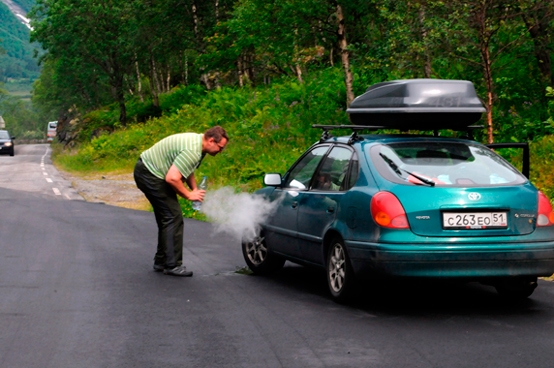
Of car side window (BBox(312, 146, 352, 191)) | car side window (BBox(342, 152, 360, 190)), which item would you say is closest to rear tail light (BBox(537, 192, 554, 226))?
car side window (BBox(342, 152, 360, 190))

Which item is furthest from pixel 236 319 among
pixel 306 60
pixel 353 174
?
pixel 306 60

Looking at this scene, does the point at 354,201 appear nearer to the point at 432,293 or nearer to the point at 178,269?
the point at 432,293

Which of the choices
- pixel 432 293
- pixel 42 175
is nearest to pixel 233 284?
pixel 432 293

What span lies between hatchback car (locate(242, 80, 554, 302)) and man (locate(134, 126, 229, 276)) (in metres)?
1.14

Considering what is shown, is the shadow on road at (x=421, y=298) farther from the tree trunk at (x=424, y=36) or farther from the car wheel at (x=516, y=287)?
the tree trunk at (x=424, y=36)

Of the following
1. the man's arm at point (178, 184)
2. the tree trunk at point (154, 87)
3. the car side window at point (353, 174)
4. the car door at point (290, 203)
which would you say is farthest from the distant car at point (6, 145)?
the car side window at point (353, 174)

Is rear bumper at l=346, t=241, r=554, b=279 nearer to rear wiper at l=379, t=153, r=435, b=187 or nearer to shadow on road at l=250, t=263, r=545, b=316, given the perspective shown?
shadow on road at l=250, t=263, r=545, b=316

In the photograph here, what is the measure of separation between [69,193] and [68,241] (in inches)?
423

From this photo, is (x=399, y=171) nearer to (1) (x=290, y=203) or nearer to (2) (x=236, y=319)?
(1) (x=290, y=203)

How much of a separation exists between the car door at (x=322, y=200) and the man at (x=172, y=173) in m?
1.36

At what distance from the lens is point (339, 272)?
7.52 metres

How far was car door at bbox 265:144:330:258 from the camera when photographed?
27.7ft

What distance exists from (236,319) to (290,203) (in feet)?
6.46

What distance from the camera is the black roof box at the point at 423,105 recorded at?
7938mm
